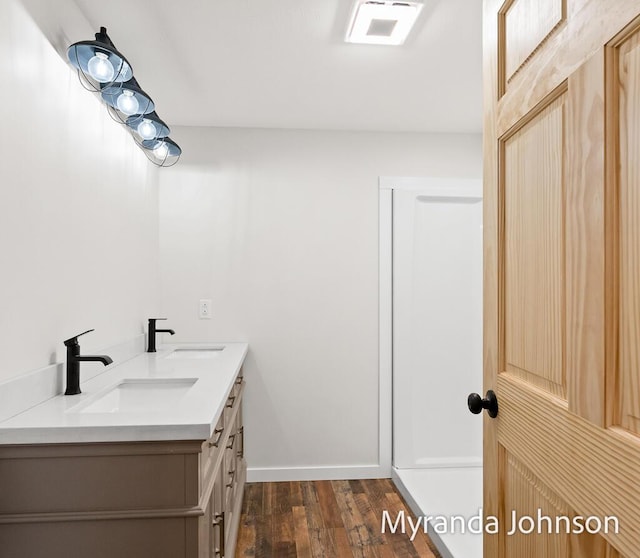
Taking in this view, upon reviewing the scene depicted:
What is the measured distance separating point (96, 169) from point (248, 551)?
1.89 m

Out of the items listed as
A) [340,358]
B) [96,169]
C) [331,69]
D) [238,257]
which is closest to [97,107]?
[96,169]

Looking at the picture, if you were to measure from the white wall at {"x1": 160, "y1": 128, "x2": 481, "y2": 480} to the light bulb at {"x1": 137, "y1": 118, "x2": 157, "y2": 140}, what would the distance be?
86 centimetres

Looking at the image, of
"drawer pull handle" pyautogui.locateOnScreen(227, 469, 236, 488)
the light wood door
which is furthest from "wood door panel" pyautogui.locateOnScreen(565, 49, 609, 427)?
"drawer pull handle" pyautogui.locateOnScreen(227, 469, 236, 488)

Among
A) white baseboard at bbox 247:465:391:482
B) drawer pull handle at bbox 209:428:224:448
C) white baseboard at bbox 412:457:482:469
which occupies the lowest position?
white baseboard at bbox 247:465:391:482

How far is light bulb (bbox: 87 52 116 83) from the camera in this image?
5.57 ft

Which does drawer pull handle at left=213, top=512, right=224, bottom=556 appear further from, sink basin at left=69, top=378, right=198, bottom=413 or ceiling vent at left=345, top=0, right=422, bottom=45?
ceiling vent at left=345, top=0, right=422, bottom=45

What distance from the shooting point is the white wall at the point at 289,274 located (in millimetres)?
3186

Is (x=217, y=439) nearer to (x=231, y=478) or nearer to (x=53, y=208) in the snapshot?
(x=231, y=478)

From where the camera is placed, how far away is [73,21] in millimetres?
1839

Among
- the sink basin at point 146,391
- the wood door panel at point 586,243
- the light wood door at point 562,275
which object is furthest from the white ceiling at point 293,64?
the sink basin at point 146,391

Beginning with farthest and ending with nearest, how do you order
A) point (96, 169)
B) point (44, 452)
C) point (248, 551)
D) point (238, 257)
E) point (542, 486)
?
point (238, 257), point (248, 551), point (96, 169), point (44, 452), point (542, 486)

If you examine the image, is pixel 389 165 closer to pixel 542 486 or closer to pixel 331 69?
pixel 331 69

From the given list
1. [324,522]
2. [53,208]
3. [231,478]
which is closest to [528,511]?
[231,478]

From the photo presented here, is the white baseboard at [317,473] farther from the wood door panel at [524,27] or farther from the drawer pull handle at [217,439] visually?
the wood door panel at [524,27]
